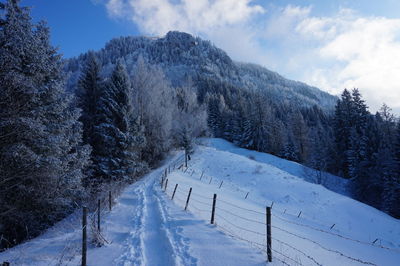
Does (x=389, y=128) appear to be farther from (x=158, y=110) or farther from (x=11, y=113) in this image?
(x=11, y=113)

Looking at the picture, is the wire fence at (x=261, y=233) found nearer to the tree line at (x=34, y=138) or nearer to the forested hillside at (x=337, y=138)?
the tree line at (x=34, y=138)

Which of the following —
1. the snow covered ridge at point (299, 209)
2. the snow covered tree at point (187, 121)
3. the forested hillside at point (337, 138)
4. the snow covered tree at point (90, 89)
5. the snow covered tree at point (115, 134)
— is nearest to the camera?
the snow covered ridge at point (299, 209)

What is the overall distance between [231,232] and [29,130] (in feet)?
33.2

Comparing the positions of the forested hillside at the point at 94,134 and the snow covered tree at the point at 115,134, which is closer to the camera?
the forested hillside at the point at 94,134

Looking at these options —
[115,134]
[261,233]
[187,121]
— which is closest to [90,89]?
[115,134]

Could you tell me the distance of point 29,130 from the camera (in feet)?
31.1

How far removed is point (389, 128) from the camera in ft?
141

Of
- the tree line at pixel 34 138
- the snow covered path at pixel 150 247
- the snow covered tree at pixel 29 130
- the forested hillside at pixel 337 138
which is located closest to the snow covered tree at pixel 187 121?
the forested hillside at pixel 337 138

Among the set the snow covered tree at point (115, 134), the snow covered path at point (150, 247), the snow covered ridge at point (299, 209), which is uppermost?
the snow covered tree at point (115, 134)

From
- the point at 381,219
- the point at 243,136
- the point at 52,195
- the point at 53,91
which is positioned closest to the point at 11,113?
the point at 53,91

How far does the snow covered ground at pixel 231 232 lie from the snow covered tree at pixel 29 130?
182 cm

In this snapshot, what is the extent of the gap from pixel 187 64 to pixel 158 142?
161585 mm

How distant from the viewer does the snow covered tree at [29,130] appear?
346 inches

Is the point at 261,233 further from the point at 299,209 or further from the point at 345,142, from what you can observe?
the point at 345,142
